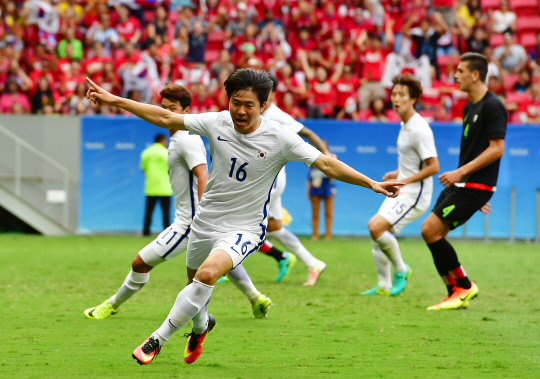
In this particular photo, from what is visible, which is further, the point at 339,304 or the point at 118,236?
the point at 118,236

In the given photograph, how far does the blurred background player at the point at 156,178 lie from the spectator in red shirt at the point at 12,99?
3908 millimetres

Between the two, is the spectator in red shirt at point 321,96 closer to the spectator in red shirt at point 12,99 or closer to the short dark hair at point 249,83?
the spectator in red shirt at point 12,99

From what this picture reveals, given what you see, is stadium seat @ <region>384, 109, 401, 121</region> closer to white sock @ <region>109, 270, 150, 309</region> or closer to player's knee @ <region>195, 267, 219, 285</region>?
white sock @ <region>109, 270, 150, 309</region>

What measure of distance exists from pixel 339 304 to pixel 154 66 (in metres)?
12.9

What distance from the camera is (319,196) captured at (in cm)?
1745

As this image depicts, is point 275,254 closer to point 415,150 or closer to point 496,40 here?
point 415,150

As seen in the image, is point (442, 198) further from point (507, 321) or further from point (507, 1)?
point (507, 1)

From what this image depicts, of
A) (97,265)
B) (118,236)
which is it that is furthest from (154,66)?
(97,265)

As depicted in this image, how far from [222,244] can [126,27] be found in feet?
56.8

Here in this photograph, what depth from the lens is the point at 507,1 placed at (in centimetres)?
2155

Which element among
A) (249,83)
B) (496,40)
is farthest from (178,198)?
(496,40)

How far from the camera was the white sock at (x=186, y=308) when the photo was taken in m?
5.22

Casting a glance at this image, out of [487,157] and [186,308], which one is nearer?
[186,308]

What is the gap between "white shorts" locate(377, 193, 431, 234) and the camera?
8758mm
